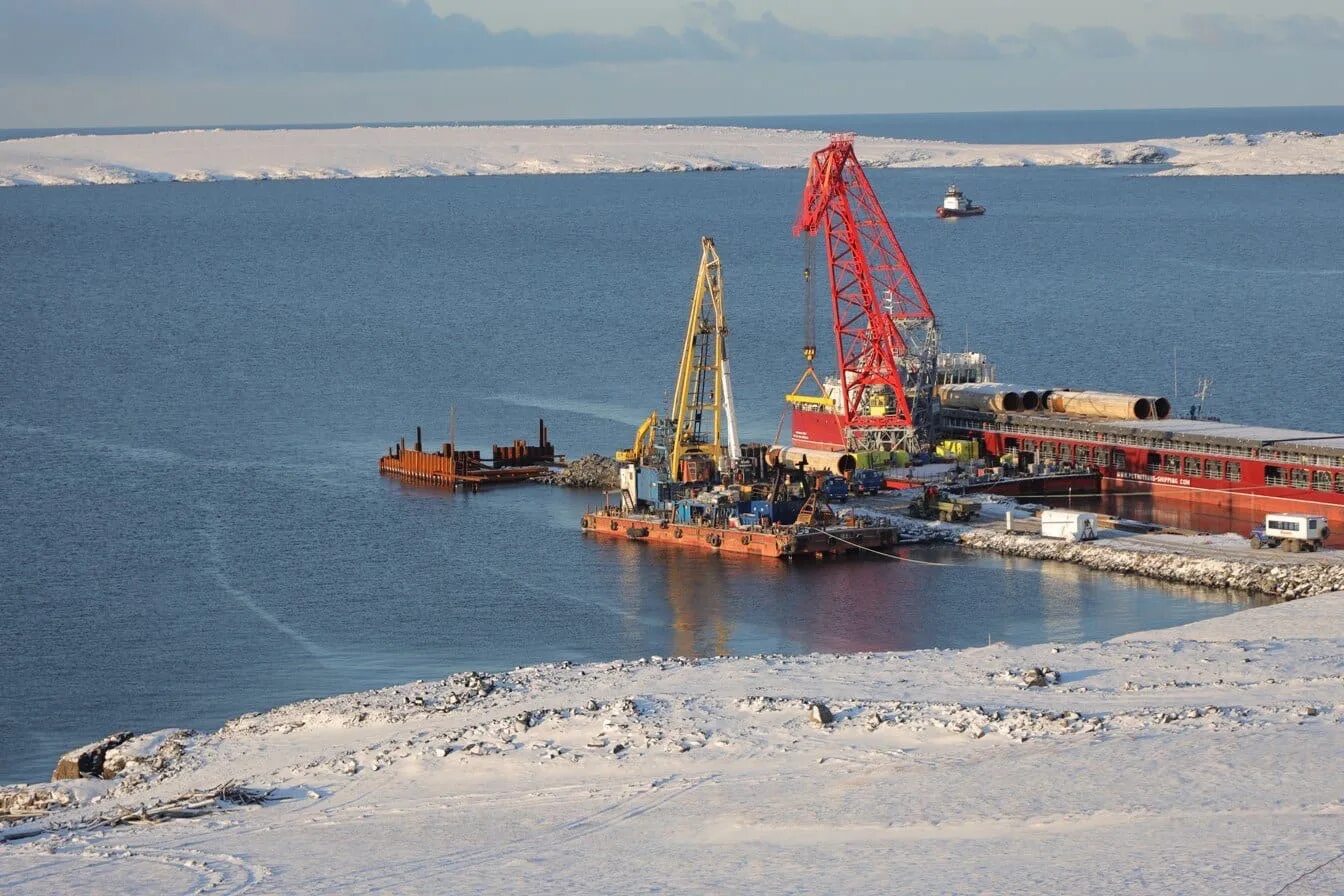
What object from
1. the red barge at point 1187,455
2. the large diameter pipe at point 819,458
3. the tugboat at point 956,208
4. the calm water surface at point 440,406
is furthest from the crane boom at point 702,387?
the tugboat at point 956,208

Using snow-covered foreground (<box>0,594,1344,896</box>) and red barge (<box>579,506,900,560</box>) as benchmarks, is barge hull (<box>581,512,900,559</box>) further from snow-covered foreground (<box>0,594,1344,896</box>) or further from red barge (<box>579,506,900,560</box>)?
snow-covered foreground (<box>0,594,1344,896</box>)

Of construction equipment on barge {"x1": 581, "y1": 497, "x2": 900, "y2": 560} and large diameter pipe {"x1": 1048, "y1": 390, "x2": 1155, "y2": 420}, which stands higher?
large diameter pipe {"x1": 1048, "y1": 390, "x2": 1155, "y2": 420}

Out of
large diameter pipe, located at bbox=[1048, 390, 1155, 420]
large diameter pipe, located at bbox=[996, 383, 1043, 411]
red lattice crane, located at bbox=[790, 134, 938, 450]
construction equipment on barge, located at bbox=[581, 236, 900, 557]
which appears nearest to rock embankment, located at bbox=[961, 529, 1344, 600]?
construction equipment on barge, located at bbox=[581, 236, 900, 557]

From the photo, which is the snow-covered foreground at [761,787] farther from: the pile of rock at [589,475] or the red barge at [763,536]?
the pile of rock at [589,475]

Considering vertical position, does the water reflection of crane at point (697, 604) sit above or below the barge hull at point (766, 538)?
below

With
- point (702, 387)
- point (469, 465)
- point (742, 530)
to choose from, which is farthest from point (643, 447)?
point (469, 465)

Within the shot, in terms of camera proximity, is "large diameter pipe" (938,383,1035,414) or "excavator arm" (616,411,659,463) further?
"large diameter pipe" (938,383,1035,414)

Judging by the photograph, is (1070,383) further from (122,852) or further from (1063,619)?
(122,852)
